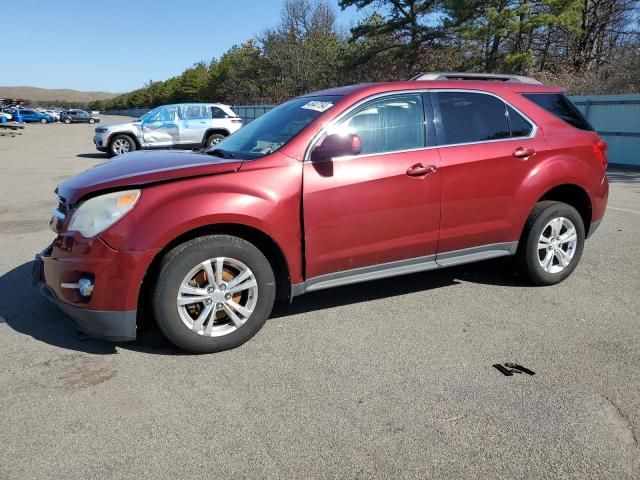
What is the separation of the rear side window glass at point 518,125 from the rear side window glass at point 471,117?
50 millimetres

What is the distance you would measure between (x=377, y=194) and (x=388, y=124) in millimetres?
594

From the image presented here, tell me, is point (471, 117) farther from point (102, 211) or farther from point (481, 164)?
point (102, 211)

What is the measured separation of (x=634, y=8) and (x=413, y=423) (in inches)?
1537

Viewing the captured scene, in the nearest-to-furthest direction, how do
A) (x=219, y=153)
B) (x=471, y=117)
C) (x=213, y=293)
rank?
(x=213, y=293) < (x=219, y=153) < (x=471, y=117)

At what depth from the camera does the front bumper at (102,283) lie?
317 centimetres

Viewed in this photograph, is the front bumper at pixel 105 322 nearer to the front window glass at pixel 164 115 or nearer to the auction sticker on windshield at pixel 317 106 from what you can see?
the auction sticker on windshield at pixel 317 106

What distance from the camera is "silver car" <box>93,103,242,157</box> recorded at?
16.2 metres

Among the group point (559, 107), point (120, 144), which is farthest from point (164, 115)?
point (559, 107)

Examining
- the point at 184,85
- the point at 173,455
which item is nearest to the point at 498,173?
the point at 173,455

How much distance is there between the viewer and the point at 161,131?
53.5ft

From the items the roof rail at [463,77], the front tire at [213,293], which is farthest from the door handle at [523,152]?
the front tire at [213,293]

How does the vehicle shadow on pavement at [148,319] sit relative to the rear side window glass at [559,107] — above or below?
below

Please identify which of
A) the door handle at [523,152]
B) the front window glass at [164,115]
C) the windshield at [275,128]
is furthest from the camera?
the front window glass at [164,115]

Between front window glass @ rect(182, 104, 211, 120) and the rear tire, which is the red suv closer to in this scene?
front window glass @ rect(182, 104, 211, 120)
